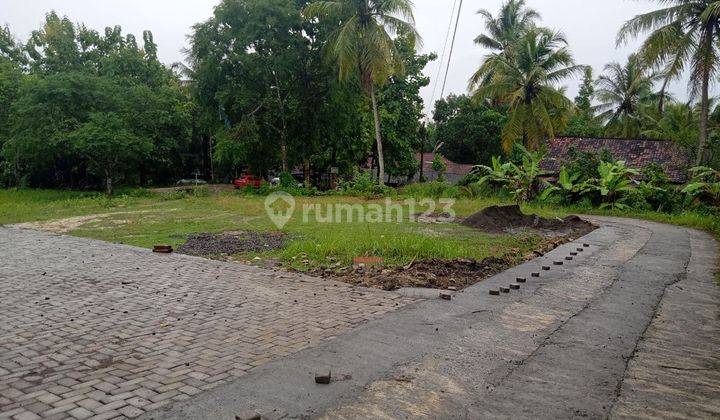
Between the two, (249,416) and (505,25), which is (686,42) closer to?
(505,25)

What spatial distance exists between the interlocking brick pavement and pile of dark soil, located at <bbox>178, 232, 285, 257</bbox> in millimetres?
878

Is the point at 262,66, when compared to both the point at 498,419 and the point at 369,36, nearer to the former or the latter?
the point at 369,36

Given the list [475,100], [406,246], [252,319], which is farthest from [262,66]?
→ [252,319]

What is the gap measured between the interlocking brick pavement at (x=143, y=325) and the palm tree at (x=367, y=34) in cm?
1537

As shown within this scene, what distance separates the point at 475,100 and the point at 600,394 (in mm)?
23793

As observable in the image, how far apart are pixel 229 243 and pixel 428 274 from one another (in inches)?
189

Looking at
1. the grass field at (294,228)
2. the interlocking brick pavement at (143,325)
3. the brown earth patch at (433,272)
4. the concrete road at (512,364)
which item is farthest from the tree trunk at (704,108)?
the interlocking brick pavement at (143,325)

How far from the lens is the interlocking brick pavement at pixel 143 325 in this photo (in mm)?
3338

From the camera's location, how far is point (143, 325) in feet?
16.0

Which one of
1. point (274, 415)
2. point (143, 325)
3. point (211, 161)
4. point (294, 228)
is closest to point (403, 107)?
point (211, 161)

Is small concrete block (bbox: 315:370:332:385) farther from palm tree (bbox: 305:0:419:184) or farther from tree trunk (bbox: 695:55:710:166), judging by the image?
tree trunk (bbox: 695:55:710:166)

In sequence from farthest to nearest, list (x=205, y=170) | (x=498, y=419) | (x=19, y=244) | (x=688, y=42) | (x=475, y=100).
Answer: (x=205, y=170) < (x=475, y=100) < (x=688, y=42) < (x=19, y=244) < (x=498, y=419)

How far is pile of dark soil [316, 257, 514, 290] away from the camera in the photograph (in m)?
6.51

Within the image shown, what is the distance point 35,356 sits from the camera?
399cm
